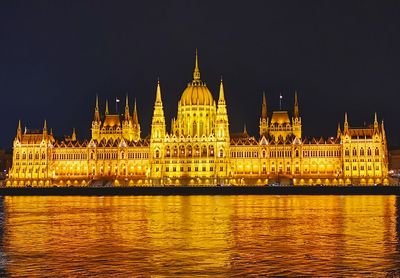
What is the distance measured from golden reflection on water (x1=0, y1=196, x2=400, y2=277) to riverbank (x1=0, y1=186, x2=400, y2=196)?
6296 centimetres

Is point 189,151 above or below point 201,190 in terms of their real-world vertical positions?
above

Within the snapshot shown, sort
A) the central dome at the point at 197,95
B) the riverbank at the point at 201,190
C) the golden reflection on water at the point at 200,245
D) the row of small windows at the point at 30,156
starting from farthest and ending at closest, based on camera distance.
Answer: the central dome at the point at 197,95
the row of small windows at the point at 30,156
the riverbank at the point at 201,190
the golden reflection on water at the point at 200,245

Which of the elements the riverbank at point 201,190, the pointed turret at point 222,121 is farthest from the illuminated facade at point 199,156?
the riverbank at point 201,190

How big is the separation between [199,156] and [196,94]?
15033 mm

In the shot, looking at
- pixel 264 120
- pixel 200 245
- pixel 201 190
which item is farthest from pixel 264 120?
pixel 200 245

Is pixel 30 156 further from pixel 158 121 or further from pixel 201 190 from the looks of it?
pixel 201 190

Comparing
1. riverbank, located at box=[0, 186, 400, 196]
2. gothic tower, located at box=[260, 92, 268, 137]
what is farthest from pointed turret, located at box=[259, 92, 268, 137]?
riverbank, located at box=[0, 186, 400, 196]

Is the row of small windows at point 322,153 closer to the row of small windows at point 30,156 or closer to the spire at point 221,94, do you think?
the spire at point 221,94

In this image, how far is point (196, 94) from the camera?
163m

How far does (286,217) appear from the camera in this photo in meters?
67.5

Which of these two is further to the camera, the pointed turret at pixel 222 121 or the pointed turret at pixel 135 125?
the pointed turret at pixel 135 125

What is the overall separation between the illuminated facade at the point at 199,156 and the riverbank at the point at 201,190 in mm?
15024

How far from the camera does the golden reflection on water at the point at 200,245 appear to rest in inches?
1410

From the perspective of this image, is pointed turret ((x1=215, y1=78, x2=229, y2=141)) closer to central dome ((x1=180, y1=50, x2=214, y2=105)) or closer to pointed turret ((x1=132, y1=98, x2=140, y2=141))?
central dome ((x1=180, y1=50, x2=214, y2=105))
